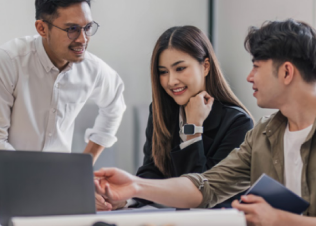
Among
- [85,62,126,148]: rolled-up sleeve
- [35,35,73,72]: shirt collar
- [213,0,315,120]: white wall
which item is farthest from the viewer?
[213,0,315,120]: white wall

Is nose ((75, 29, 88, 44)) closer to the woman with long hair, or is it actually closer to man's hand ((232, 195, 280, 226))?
the woman with long hair

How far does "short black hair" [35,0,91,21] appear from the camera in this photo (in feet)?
7.79

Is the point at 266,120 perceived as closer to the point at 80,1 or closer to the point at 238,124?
the point at 238,124

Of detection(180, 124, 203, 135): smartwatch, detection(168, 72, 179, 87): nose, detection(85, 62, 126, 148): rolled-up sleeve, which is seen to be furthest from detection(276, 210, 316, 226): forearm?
detection(85, 62, 126, 148): rolled-up sleeve

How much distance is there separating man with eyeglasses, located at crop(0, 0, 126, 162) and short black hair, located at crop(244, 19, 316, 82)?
45.3 inches

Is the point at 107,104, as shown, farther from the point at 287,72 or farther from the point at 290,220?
the point at 290,220

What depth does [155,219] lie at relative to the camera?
0.92 m

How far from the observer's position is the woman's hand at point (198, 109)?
7.07ft

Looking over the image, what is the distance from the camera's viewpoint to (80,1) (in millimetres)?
2408

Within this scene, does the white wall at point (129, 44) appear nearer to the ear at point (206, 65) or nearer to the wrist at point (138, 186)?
the ear at point (206, 65)

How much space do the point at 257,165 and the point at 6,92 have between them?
1.41m

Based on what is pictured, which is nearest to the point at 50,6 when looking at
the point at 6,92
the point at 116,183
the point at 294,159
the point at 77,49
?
the point at 77,49

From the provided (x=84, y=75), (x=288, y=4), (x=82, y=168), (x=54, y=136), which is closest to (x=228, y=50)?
(x=288, y=4)

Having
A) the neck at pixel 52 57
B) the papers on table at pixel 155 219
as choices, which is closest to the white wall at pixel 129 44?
the neck at pixel 52 57
